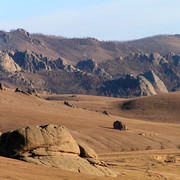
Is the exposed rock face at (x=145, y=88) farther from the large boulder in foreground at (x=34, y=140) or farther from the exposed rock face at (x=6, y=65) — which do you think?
the large boulder in foreground at (x=34, y=140)

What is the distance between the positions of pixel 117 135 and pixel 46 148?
23.4 metres

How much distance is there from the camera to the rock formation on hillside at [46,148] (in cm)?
1489

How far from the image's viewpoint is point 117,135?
126ft

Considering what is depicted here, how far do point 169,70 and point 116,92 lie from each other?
189ft

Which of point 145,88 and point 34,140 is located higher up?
point 34,140

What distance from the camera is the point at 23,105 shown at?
54.0 meters

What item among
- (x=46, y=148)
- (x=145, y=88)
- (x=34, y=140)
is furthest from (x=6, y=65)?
(x=34, y=140)

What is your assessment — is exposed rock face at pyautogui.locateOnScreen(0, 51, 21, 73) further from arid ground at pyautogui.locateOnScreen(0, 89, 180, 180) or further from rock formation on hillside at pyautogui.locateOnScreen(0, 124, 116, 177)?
rock formation on hillside at pyautogui.locateOnScreen(0, 124, 116, 177)

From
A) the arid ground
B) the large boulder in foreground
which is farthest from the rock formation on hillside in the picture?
the arid ground

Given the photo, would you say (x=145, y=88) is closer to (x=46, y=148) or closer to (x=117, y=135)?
(x=117, y=135)

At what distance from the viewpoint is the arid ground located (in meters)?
14.2

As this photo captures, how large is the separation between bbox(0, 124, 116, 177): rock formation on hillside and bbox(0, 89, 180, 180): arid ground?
0.76 m

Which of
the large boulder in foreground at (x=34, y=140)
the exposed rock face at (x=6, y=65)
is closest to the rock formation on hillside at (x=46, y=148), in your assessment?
the large boulder in foreground at (x=34, y=140)

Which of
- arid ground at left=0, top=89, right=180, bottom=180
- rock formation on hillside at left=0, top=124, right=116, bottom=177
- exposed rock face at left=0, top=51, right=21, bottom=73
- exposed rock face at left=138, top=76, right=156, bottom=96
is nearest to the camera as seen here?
arid ground at left=0, top=89, right=180, bottom=180
